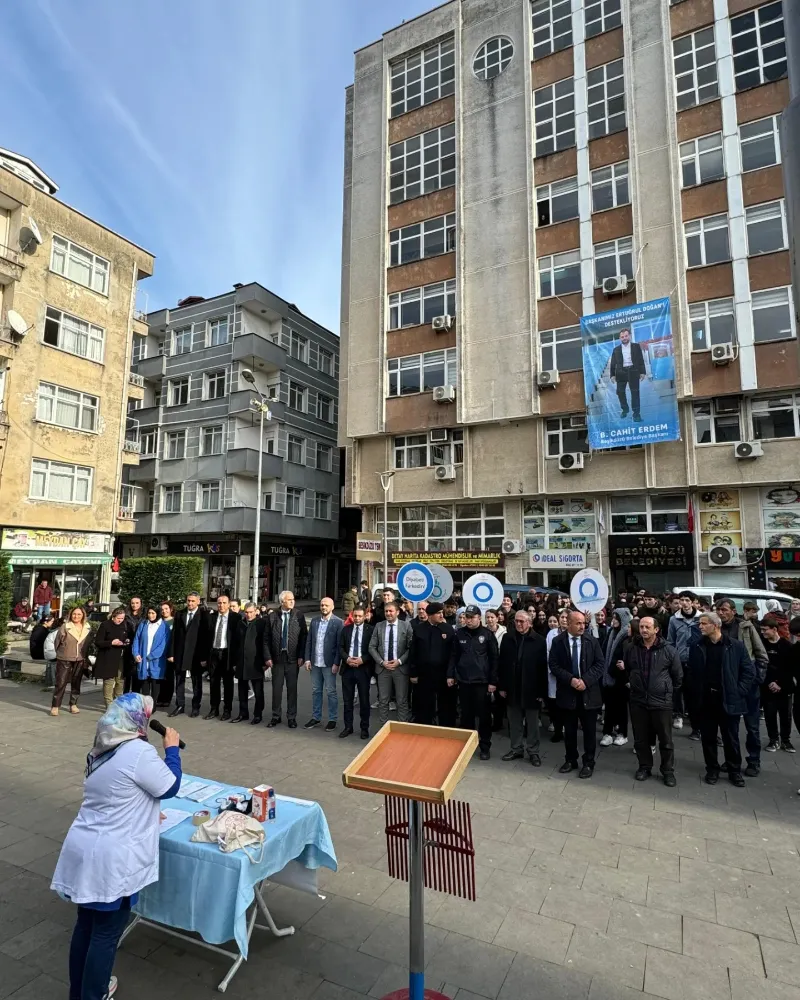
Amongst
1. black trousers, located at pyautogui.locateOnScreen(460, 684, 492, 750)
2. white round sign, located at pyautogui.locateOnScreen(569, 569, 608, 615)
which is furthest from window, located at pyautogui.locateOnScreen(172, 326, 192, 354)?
black trousers, located at pyautogui.locateOnScreen(460, 684, 492, 750)

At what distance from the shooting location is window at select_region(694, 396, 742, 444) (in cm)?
1998

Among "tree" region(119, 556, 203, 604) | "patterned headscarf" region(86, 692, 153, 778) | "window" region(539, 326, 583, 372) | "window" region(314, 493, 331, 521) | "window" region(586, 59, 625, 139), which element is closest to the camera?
"patterned headscarf" region(86, 692, 153, 778)

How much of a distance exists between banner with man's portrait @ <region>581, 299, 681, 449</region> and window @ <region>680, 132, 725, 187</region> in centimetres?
519

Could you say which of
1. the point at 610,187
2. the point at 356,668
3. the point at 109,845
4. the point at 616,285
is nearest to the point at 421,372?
the point at 616,285

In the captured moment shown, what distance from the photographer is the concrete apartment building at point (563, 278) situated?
1989 cm

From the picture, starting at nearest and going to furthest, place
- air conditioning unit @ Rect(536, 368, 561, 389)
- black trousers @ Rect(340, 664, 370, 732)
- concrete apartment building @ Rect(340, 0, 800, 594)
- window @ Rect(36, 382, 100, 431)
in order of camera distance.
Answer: black trousers @ Rect(340, 664, 370, 732)
concrete apartment building @ Rect(340, 0, 800, 594)
air conditioning unit @ Rect(536, 368, 561, 389)
window @ Rect(36, 382, 100, 431)

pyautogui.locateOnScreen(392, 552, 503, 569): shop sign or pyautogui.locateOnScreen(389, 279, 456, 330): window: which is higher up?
pyautogui.locateOnScreen(389, 279, 456, 330): window

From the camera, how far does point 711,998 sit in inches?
127

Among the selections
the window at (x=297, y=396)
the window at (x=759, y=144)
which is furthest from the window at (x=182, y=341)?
the window at (x=759, y=144)

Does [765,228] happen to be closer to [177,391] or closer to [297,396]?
[297,396]

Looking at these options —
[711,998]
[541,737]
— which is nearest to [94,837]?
[711,998]

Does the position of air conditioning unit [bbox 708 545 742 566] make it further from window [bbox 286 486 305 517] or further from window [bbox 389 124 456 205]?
window [bbox 286 486 305 517]

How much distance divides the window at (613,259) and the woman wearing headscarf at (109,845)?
75.9ft

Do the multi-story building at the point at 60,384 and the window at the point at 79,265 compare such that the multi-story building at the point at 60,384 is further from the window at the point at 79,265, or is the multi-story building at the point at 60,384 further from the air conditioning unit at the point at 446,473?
the air conditioning unit at the point at 446,473
